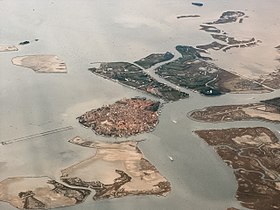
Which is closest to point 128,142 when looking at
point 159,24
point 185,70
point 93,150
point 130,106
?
point 93,150

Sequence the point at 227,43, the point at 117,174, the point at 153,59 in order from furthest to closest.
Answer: the point at 227,43 < the point at 153,59 < the point at 117,174

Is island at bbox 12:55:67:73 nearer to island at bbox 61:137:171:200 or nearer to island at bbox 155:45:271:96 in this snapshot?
island at bbox 155:45:271:96

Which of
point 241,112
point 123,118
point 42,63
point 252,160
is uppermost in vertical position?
point 42,63

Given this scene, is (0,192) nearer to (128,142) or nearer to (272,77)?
(128,142)

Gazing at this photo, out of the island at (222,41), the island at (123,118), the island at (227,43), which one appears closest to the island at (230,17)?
the island at (222,41)

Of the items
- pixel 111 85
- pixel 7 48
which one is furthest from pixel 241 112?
pixel 7 48

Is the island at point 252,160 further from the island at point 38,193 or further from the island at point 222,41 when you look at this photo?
the island at point 222,41

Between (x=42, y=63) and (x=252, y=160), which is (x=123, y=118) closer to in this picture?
(x=252, y=160)
